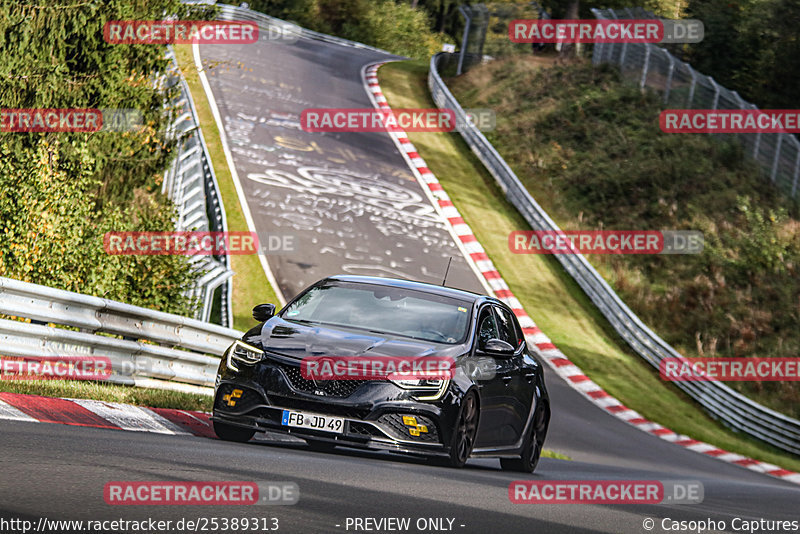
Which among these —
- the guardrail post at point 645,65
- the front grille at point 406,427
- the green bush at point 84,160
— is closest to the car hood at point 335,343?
the front grille at point 406,427

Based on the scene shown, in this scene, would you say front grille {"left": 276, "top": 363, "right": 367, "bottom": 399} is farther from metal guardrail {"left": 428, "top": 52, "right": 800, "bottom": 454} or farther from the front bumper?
metal guardrail {"left": 428, "top": 52, "right": 800, "bottom": 454}

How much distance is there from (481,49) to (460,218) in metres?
18.3

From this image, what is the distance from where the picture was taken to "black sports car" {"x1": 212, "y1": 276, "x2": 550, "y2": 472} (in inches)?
348

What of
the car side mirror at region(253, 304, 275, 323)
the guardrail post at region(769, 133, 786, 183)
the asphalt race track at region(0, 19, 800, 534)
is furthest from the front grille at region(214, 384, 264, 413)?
the guardrail post at region(769, 133, 786, 183)

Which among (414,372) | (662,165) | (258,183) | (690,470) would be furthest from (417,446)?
(662,165)

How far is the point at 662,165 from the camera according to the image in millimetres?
35000

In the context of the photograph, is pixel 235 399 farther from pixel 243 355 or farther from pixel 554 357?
pixel 554 357

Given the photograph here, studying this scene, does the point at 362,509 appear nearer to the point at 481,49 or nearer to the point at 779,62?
the point at 779,62

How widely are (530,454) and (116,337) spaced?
4.49m

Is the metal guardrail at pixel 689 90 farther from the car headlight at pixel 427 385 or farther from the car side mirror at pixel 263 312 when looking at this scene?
the car headlight at pixel 427 385

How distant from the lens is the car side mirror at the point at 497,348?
9.58 metres

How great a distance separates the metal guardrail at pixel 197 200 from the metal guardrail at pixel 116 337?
227 centimetres

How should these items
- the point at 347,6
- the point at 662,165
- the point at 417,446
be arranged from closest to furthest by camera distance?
the point at 417,446 < the point at 662,165 < the point at 347,6

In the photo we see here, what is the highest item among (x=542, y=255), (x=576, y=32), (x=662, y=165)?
(x=576, y=32)
